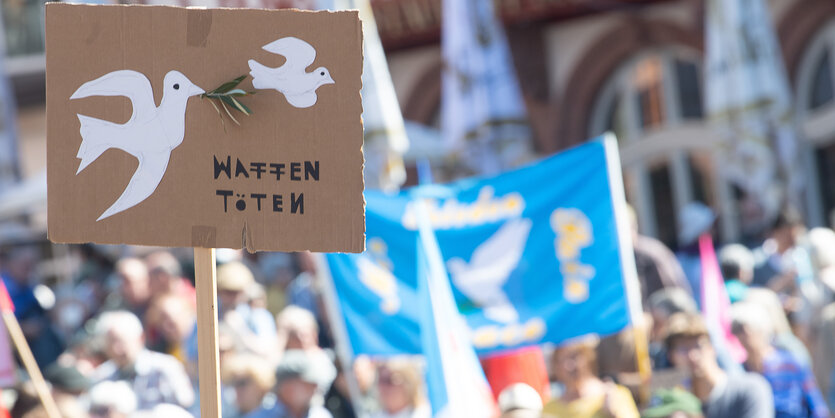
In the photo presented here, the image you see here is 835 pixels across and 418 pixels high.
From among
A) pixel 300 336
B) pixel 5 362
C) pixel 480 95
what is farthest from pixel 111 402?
pixel 480 95

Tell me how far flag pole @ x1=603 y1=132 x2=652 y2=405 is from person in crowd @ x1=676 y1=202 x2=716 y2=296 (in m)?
1.86

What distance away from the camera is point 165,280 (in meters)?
6.98

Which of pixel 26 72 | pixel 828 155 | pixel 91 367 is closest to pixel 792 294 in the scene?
pixel 91 367

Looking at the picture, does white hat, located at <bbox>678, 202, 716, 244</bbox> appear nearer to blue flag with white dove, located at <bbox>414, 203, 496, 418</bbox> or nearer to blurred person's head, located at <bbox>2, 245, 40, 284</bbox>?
blue flag with white dove, located at <bbox>414, 203, 496, 418</bbox>

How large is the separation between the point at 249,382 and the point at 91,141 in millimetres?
2518

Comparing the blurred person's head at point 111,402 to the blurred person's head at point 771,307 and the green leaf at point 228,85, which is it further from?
the blurred person's head at point 771,307

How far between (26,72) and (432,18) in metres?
7.31

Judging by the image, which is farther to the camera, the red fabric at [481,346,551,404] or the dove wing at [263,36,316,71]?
the red fabric at [481,346,551,404]

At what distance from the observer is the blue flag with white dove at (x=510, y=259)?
5.80m

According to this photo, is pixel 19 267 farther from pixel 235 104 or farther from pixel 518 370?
pixel 235 104

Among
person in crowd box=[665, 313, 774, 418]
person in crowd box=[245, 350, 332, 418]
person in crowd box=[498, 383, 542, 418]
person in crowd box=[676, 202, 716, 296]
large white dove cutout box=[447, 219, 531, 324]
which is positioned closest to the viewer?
person in crowd box=[498, 383, 542, 418]

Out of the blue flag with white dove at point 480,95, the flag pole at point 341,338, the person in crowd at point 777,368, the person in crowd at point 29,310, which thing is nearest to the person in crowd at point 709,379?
the person in crowd at point 777,368

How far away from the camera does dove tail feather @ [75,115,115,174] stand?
9.92 ft

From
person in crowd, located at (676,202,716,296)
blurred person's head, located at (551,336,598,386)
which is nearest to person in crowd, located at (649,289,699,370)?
blurred person's head, located at (551,336,598,386)
